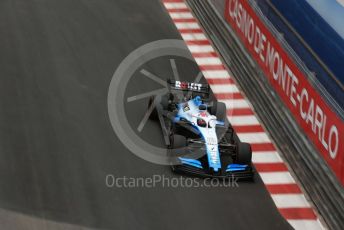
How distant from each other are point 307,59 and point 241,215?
3985 mm

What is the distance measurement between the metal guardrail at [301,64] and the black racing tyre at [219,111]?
5.75ft

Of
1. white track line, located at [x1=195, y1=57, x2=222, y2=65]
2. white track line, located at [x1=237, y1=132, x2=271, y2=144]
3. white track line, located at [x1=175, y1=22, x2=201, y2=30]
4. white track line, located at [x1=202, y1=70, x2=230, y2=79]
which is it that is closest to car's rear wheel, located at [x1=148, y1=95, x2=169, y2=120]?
white track line, located at [x1=237, y1=132, x2=271, y2=144]

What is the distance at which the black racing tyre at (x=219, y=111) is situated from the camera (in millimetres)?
18422

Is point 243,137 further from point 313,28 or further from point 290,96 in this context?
point 313,28

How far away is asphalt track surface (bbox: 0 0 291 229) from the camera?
15.3 metres

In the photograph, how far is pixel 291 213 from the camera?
53.4 ft

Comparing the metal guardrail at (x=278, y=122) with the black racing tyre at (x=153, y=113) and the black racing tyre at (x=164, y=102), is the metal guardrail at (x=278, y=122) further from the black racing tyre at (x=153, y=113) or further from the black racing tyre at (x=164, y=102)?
the black racing tyre at (x=153, y=113)

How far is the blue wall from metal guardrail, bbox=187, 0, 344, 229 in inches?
46.9

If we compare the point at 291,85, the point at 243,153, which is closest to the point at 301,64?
the point at 291,85

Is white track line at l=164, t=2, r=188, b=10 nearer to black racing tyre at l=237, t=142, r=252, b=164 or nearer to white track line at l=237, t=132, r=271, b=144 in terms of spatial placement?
white track line at l=237, t=132, r=271, b=144

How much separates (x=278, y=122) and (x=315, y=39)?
78.1 inches

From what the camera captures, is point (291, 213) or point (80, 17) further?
point (80, 17)

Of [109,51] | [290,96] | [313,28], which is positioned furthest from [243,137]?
[109,51]

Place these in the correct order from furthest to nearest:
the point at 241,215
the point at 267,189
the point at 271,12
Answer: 1. the point at 271,12
2. the point at 267,189
3. the point at 241,215
